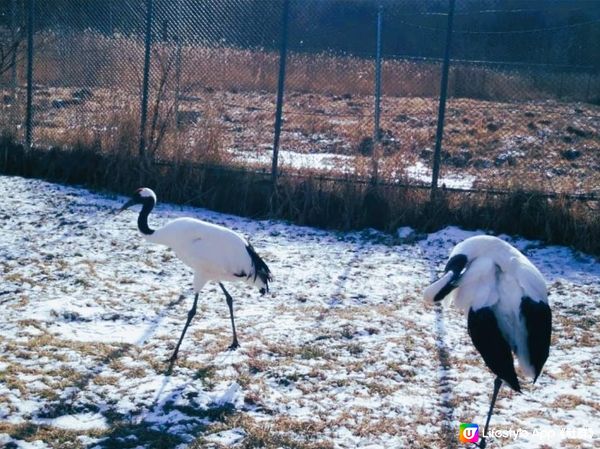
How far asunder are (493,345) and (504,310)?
0.71 ft

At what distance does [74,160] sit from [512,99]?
5922 millimetres

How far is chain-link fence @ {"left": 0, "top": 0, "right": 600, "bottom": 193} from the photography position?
31.9 ft

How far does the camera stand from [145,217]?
651 cm

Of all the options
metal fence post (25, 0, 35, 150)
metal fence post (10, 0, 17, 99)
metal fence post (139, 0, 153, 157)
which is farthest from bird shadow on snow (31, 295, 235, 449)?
metal fence post (10, 0, 17, 99)

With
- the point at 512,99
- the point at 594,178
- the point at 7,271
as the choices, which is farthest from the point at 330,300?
the point at 512,99

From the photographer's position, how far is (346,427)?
463 cm

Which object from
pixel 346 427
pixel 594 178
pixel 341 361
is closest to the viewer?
pixel 346 427

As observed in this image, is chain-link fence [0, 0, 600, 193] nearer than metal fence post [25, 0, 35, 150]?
Yes

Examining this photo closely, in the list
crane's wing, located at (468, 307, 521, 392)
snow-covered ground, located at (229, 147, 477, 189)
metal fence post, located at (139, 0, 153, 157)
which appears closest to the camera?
crane's wing, located at (468, 307, 521, 392)

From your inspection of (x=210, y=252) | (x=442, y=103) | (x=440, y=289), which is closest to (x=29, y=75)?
(x=442, y=103)

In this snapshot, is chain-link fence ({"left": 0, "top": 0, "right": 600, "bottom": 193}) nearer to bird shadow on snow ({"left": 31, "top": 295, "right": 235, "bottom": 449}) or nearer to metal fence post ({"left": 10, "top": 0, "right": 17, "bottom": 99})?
metal fence post ({"left": 10, "top": 0, "right": 17, "bottom": 99})

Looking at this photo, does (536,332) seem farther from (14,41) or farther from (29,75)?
(14,41)

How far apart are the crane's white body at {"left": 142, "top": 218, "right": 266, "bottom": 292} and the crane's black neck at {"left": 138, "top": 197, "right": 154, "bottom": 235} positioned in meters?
0.31

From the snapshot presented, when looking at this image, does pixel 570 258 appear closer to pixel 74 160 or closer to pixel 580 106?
pixel 580 106
